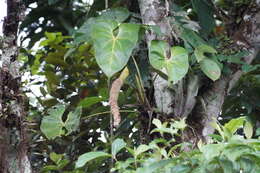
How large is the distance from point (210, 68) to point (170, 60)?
134 mm

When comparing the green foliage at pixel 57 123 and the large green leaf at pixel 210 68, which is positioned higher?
the large green leaf at pixel 210 68

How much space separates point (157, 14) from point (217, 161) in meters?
0.70

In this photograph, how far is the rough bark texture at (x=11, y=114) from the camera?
54.6 inches

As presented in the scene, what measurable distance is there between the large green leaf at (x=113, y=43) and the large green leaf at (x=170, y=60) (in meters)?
0.06

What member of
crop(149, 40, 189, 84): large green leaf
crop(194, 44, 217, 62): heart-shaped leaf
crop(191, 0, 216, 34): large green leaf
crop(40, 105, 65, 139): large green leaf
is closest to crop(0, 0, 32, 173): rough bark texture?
crop(40, 105, 65, 139): large green leaf

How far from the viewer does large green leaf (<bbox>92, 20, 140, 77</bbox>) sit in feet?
4.40

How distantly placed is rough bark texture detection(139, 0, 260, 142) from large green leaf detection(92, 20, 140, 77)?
5.7 inches

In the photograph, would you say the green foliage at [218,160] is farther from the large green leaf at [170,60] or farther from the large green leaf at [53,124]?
the large green leaf at [53,124]

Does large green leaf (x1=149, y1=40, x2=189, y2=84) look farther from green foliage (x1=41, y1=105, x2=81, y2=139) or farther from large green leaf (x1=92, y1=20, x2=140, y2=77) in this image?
green foliage (x1=41, y1=105, x2=81, y2=139)

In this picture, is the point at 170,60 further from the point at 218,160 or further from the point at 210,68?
the point at 218,160

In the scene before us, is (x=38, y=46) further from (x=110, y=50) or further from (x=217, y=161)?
(x=217, y=161)

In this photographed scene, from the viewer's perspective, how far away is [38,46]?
2365 millimetres

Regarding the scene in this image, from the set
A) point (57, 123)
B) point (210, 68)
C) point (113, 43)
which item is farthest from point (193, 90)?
point (57, 123)

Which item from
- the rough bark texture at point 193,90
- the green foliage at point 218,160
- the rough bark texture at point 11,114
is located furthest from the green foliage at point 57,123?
the green foliage at point 218,160
